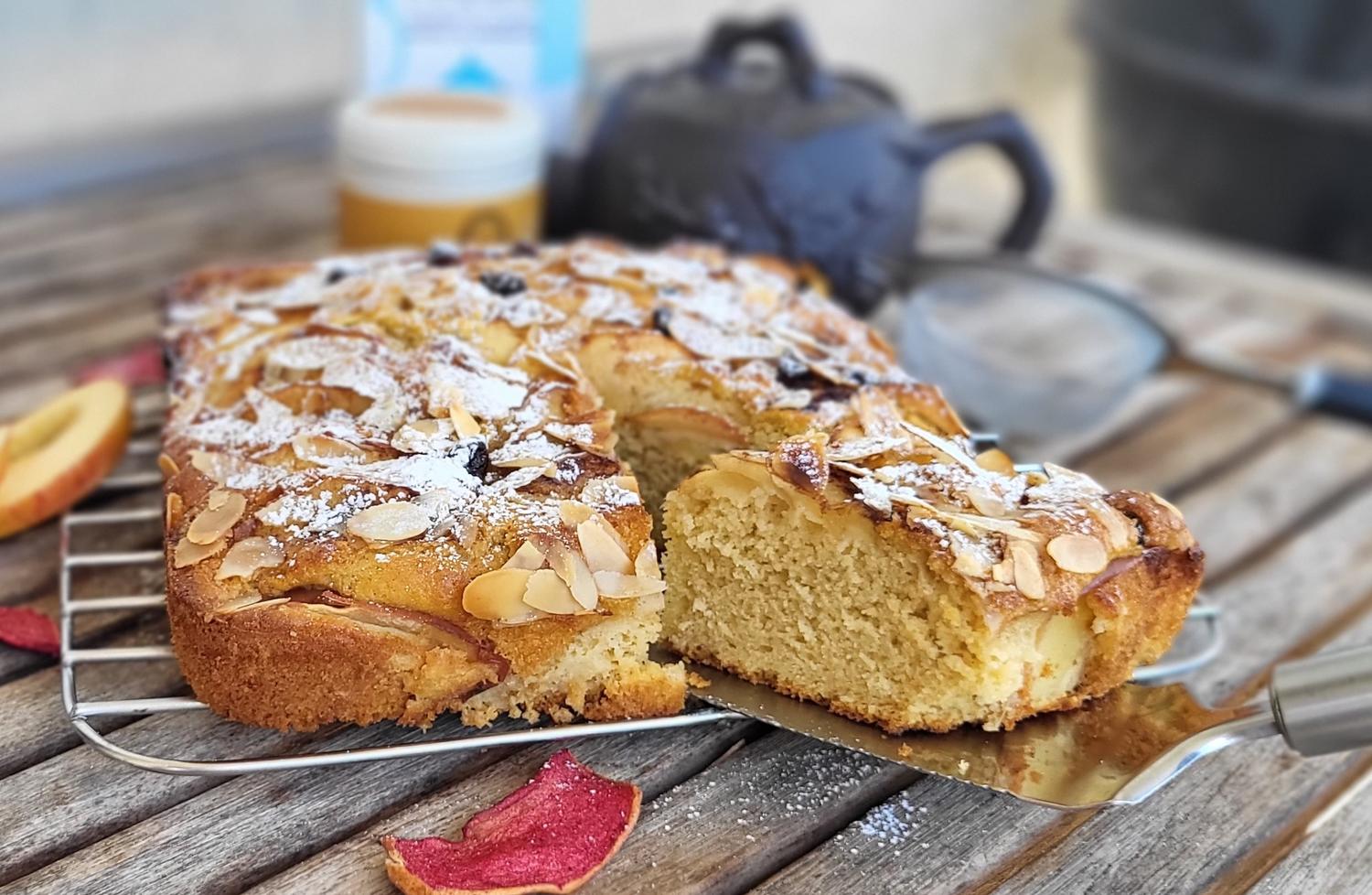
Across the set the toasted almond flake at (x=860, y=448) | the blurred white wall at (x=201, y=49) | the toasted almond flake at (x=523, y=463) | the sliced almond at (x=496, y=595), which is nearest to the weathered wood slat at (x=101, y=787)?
the sliced almond at (x=496, y=595)

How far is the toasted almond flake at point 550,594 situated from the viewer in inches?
50.9

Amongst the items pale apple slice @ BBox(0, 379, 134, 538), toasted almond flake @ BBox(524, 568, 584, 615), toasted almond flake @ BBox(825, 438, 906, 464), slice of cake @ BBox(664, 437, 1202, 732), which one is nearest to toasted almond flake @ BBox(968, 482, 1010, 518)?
slice of cake @ BBox(664, 437, 1202, 732)

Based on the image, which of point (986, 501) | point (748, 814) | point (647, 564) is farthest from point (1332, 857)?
point (647, 564)

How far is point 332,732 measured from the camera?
1361 mm

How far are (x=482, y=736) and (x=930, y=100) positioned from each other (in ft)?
14.3

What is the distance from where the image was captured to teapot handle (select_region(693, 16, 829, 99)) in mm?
2359

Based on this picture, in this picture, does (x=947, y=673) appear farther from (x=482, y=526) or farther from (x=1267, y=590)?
(x=1267, y=590)

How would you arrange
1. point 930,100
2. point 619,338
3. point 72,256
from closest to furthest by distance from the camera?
point 619,338, point 72,256, point 930,100

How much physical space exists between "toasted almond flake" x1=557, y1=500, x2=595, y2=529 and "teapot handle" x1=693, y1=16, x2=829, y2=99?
130 cm

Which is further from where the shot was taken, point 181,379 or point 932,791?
point 181,379

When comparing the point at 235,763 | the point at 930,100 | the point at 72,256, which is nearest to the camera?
the point at 235,763

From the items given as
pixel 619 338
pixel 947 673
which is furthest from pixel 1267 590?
pixel 619 338

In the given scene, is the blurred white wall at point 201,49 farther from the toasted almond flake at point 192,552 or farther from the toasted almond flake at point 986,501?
the toasted almond flake at point 986,501

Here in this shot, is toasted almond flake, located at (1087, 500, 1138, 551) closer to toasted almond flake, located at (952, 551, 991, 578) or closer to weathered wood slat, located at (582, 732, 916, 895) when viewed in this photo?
toasted almond flake, located at (952, 551, 991, 578)
